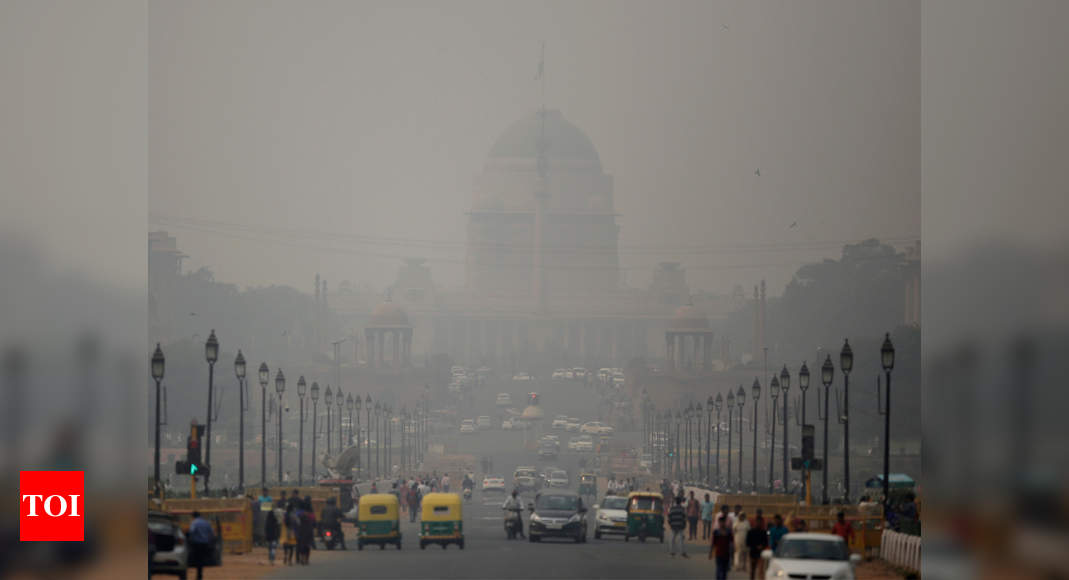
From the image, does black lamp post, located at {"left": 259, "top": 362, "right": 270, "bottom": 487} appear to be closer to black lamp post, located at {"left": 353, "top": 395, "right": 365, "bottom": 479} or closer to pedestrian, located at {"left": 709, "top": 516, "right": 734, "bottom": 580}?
black lamp post, located at {"left": 353, "top": 395, "right": 365, "bottom": 479}

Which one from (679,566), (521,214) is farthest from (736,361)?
(679,566)

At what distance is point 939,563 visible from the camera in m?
28.2

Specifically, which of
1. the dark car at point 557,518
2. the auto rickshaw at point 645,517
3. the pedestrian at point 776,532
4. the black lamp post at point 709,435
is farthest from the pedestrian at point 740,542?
the black lamp post at point 709,435

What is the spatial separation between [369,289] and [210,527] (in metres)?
38.7

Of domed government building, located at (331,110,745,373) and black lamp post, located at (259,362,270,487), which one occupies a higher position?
domed government building, located at (331,110,745,373)

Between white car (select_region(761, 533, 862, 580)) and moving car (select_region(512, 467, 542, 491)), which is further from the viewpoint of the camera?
moving car (select_region(512, 467, 542, 491))

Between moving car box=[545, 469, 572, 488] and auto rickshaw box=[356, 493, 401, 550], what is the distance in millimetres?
23336

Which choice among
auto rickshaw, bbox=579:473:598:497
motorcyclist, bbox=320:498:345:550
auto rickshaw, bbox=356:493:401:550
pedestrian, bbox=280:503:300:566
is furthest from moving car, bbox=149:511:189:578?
auto rickshaw, bbox=579:473:598:497

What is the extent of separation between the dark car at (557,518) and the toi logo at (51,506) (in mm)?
11826

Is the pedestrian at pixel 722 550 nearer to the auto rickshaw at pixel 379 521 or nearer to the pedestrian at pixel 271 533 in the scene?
the pedestrian at pixel 271 533

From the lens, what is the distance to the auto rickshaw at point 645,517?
41.5 metres

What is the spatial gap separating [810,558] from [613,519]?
49.2 feet

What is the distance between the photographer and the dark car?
4006 centimetres

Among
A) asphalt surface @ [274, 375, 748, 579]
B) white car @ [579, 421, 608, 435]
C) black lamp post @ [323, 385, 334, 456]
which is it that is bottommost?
asphalt surface @ [274, 375, 748, 579]
